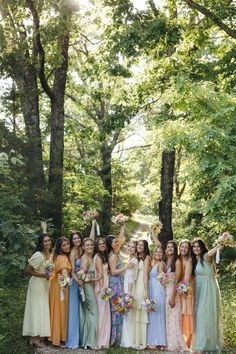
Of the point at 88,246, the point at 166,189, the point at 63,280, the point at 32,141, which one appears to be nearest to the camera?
the point at 63,280

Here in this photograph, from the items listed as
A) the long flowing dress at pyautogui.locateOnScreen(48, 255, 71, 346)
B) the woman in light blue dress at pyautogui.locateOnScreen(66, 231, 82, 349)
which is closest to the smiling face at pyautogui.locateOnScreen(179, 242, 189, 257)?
the woman in light blue dress at pyautogui.locateOnScreen(66, 231, 82, 349)

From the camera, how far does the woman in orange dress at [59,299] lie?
8953 millimetres

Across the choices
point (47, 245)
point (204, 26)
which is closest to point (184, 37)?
point (204, 26)

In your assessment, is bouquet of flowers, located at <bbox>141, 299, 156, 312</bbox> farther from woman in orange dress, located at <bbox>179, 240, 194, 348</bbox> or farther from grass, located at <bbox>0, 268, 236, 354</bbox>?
grass, located at <bbox>0, 268, 236, 354</bbox>

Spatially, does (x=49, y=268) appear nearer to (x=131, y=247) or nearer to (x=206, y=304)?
(x=131, y=247)

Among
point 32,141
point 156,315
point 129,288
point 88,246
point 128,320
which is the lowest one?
point 128,320

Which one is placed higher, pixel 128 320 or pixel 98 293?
pixel 98 293

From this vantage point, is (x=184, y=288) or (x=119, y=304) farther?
(x=119, y=304)

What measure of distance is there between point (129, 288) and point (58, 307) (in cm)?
132

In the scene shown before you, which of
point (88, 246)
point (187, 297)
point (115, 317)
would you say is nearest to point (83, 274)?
point (88, 246)

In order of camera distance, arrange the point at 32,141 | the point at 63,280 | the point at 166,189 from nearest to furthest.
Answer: the point at 63,280 < the point at 32,141 < the point at 166,189

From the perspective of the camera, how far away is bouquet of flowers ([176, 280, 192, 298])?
8633mm

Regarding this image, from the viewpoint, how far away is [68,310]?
9.09 meters

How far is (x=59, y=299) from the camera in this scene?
9.05m
